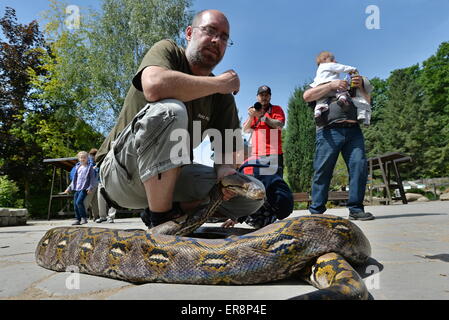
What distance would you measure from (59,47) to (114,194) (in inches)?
914

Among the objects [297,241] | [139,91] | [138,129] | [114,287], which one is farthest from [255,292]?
[139,91]

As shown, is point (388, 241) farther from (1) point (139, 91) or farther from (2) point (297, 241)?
(1) point (139, 91)

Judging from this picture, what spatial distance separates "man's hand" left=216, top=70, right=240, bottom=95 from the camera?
2.80m

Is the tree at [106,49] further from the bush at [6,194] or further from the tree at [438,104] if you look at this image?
the tree at [438,104]

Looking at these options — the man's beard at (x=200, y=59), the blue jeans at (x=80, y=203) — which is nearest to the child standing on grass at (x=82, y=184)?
the blue jeans at (x=80, y=203)

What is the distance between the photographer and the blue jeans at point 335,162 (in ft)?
16.5

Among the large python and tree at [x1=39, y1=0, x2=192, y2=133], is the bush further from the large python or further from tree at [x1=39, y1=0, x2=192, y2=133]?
the large python

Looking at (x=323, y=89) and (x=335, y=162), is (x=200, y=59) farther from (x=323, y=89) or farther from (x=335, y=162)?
(x=335, y=162)

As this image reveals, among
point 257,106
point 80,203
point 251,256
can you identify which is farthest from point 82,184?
point 251,256

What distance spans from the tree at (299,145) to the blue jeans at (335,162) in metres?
17.8

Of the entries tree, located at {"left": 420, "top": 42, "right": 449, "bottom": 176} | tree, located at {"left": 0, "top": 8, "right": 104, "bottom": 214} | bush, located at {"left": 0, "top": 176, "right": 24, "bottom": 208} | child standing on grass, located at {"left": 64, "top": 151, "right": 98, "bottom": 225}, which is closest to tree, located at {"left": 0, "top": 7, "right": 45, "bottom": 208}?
tree, located at {"left": 0, "top": 8, "right": 104, "bottom": 214}

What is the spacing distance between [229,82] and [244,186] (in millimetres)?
955

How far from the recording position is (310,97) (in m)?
5.46

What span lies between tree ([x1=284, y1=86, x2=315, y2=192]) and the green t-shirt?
1999 cm
